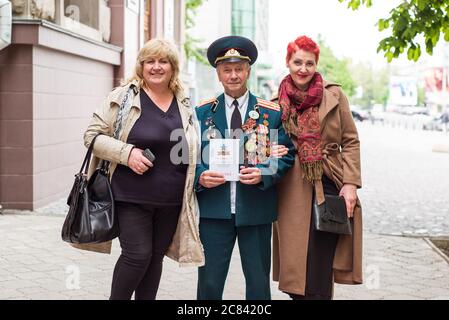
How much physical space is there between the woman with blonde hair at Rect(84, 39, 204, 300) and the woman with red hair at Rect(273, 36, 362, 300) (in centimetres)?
56

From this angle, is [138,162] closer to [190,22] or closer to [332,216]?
[332,216]

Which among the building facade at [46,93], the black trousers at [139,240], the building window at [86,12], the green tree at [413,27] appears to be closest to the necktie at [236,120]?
the black trousers at [139,240]

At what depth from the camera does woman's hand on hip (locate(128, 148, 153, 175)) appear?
400 cm

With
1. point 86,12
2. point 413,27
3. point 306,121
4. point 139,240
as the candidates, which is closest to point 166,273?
point 139,240

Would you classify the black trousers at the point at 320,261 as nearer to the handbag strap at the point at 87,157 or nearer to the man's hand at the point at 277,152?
the man's hand at the point at 277,152

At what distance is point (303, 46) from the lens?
4.18 meters

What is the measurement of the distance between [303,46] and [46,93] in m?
7.40

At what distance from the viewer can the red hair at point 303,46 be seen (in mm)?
4180

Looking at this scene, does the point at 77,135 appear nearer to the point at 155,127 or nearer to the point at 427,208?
the point at 427,208

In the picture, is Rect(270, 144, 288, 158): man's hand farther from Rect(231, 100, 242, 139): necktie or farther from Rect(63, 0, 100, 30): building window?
Rect(63, 0, 100, 30): building window

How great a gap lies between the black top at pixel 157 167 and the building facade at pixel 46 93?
6.50 metres

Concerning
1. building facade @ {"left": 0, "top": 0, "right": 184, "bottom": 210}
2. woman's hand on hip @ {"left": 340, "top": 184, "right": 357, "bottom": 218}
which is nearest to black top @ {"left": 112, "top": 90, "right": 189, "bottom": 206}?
woman's hand on hip @ {"left": 340, "top": 184, "right": 357, "bottom": 218}

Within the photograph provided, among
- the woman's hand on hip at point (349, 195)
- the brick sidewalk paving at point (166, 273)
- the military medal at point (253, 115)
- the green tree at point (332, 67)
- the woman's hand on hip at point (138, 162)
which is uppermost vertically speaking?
the green tree at point (332, 67)

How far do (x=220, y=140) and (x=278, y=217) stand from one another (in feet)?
2.17
